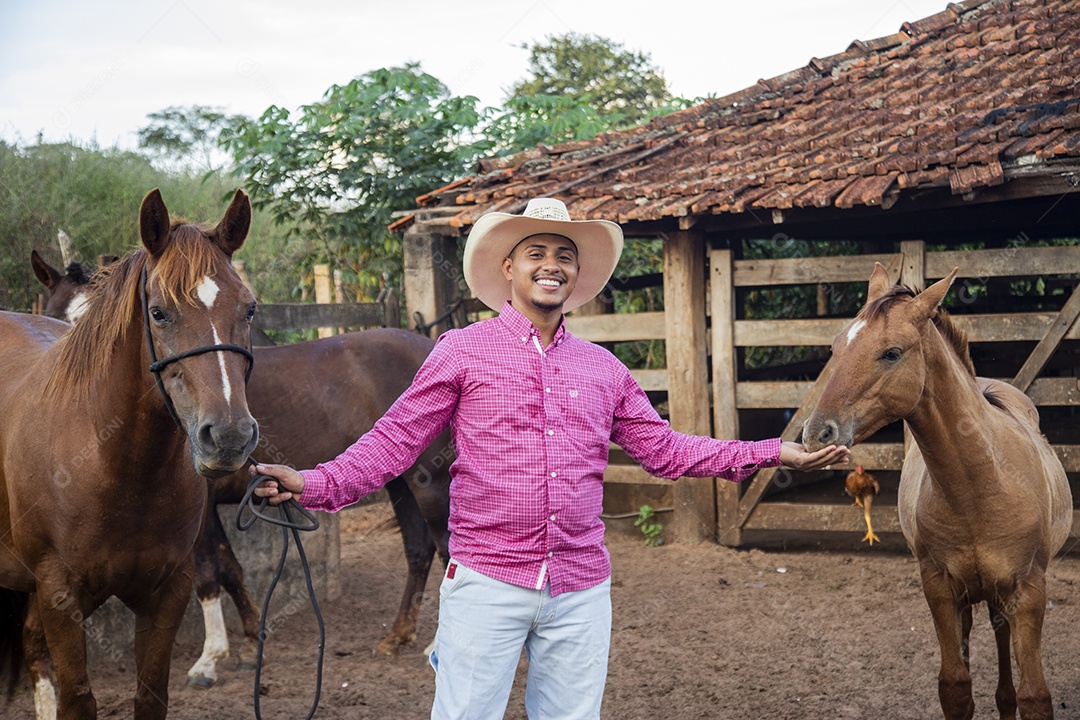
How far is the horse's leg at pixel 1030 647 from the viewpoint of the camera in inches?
133

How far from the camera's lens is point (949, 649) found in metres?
3.66

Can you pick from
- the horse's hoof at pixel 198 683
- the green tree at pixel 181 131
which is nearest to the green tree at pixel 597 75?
the green tree at pixel 181 131

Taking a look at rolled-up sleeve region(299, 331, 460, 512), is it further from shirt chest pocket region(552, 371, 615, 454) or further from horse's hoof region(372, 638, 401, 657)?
horse's hoof region(372, 638, 401, 657)

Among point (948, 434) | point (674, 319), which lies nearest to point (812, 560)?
point (674, 319)

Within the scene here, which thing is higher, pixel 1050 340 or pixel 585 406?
pixel 585 406

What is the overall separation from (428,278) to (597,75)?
16.5 metres

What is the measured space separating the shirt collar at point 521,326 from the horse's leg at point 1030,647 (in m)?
2.14

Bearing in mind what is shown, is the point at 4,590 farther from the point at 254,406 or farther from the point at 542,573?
the point at 542,573

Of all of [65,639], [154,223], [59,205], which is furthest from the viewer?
[59,205]

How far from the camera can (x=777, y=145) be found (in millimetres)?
7758

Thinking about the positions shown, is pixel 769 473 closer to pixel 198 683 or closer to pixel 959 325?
pixel 959 325

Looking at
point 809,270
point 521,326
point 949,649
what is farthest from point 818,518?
point 521,326

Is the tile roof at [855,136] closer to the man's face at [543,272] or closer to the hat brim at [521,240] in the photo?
the hat brim at [521,240]

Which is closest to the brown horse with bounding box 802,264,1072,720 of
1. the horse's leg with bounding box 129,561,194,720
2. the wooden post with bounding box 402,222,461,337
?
the horse's leg with bounding box 129,561,194,720
